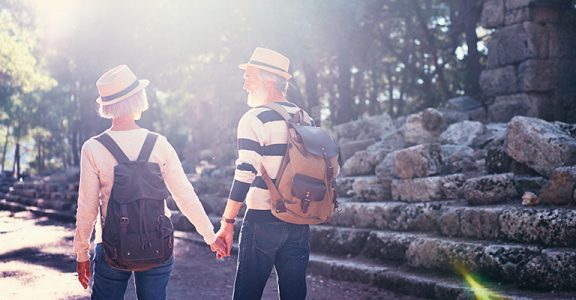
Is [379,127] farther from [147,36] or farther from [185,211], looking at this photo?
[185,211]

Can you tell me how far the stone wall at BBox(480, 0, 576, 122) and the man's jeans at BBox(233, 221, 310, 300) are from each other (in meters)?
9.13

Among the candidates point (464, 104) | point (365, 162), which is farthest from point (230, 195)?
point (464, 104)

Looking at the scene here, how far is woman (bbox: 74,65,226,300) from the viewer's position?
310 centimetres

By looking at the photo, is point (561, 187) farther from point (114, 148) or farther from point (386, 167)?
point (114, 148)

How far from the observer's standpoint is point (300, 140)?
11.6 ft

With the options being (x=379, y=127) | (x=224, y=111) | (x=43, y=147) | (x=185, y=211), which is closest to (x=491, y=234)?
(x=185, y=211)

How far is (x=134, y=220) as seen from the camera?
302 centimetres

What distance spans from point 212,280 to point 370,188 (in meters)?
2.64

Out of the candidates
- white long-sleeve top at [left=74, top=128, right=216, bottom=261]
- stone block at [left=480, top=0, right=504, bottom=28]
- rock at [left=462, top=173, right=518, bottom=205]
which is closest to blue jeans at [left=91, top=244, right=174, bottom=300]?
white long-sleeve top at [left=74, top=128, right=216, bottom=261]

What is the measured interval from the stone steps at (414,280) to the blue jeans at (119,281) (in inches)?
129

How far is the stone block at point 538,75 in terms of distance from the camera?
1136cm

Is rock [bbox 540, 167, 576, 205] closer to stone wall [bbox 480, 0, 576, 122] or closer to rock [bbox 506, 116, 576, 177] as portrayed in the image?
rock [bbox 506, 116, 576, 177]

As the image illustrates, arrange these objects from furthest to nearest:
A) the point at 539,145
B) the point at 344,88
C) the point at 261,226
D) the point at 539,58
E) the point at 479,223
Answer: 1. the point at 344,88
2. the point at 539,58
3. the point at 539,145
4. the point at 479,223
5. the point at 261,226

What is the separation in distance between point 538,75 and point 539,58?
1.05 feet
